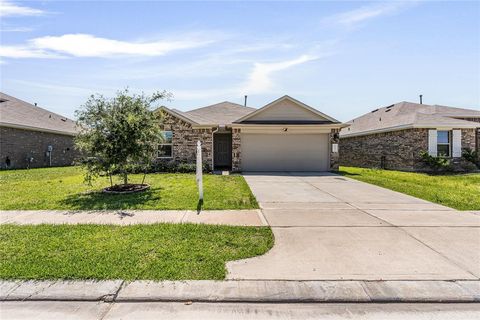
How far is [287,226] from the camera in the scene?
20.0 feet

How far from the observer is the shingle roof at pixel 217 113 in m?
18.8

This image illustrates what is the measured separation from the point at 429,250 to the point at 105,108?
912cm

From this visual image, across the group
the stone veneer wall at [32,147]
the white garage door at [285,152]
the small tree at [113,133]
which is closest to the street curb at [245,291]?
the small tree at [113,133]

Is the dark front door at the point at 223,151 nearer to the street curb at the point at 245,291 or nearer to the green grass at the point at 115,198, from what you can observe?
the green grass at the point at 115,198

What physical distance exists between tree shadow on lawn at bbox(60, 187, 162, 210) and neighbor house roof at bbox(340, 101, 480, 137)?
1397cm

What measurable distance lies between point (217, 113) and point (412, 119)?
40.7 feet

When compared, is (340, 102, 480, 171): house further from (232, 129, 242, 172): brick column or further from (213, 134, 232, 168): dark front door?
(213, 134, 232, 168): dark front door

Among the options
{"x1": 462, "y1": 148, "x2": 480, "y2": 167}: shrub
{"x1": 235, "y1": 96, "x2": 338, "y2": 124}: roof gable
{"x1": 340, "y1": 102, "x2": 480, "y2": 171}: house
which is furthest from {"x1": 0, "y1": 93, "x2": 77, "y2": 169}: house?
{"x1": 462, "y1": 148, "x2": 480, "y2": 167}: shrub

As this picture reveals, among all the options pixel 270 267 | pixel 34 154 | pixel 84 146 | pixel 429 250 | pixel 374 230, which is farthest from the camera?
pixel 34 154

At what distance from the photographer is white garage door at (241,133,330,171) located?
18.3 metres

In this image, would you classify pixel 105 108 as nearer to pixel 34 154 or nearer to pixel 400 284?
pixel 400 284

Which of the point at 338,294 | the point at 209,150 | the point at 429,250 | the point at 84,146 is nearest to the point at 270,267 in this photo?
the point at 338,294

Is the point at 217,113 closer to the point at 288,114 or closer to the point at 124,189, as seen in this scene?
the point at 288,114

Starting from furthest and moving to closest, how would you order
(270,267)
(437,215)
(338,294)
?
(437,215), (270,267), (338,294)
